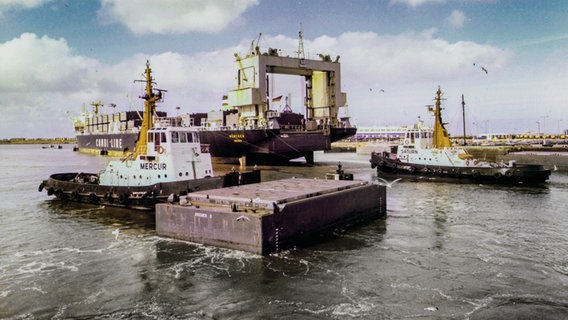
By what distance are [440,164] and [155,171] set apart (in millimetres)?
27238

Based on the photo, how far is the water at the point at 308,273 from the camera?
33.3 feet

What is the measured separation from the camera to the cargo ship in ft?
165

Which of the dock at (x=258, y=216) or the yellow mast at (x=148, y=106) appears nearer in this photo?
the dock at (x=258, y=216)

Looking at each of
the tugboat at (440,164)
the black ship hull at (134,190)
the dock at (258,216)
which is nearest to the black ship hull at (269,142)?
the tugboat at (440,164)

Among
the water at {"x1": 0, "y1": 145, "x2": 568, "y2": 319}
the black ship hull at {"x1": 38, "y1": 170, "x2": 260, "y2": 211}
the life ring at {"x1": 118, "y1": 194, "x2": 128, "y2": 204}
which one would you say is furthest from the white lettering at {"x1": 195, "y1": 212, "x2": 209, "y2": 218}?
the life ring at {"x1": 118, "y1": 194, "x2": 128, "y2": 204}

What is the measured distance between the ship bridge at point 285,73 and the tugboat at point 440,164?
1666 centimetres

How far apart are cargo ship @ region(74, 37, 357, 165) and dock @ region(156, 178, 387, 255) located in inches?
1193

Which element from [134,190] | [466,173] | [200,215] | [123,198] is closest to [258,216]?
[200,215]

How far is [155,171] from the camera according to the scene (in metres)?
23.1

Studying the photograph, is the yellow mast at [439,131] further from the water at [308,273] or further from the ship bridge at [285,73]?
the water at [308,273]

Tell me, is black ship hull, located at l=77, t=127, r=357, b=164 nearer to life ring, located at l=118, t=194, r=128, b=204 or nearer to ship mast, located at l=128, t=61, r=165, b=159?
ship mast, located at l=128, t=61, r=165, b=159

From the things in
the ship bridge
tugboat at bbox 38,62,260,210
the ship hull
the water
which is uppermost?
the ship bridge

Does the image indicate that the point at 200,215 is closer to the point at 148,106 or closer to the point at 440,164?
the point at 148,106

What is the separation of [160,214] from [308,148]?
118 feet
